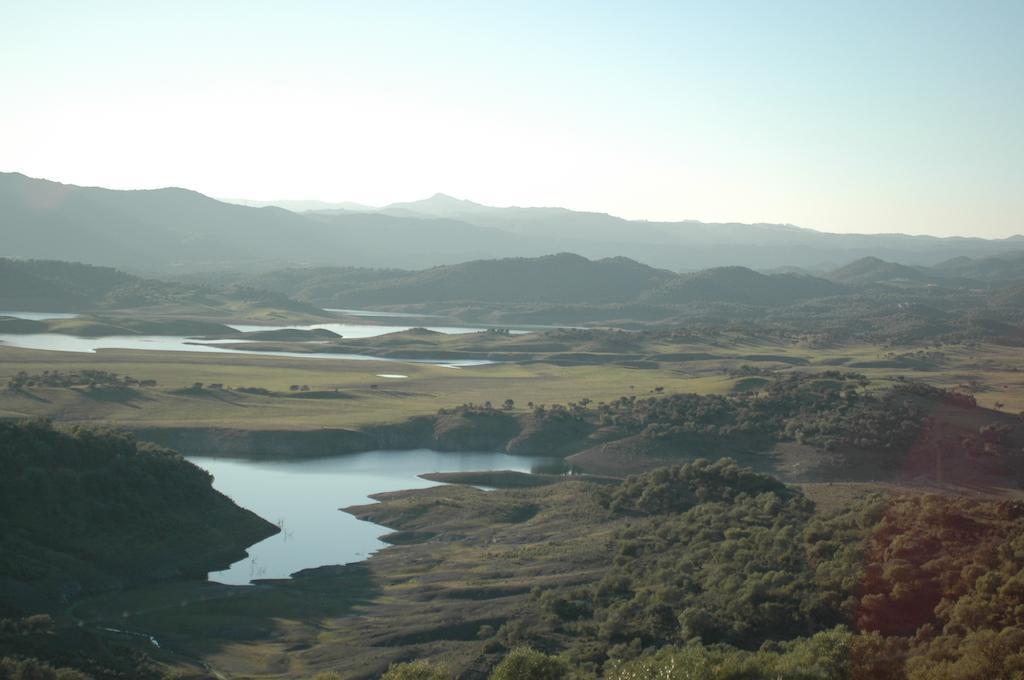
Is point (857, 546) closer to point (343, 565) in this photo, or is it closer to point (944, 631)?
point (944, 631)

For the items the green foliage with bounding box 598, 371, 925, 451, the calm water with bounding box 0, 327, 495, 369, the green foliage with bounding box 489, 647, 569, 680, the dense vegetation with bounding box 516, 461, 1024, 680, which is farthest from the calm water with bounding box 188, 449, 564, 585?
the calm water with bounding box 0, 327, 495, 369

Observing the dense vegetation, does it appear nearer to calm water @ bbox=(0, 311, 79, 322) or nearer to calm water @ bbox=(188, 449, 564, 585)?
calm water @ bbox=(188, 449, 564, 585)

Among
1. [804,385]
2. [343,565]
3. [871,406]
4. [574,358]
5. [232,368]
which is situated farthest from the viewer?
[574,358]

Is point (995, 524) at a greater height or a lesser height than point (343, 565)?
greater

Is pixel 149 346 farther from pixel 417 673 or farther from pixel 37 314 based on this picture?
pixel 417 673

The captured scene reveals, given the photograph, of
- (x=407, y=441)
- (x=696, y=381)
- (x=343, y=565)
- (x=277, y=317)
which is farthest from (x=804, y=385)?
(x=277, y=317)

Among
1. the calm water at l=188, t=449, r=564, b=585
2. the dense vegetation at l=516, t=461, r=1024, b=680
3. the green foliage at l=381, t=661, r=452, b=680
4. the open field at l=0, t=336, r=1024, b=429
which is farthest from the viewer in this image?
the open field at l=0, t=336, r=1024, b=429
